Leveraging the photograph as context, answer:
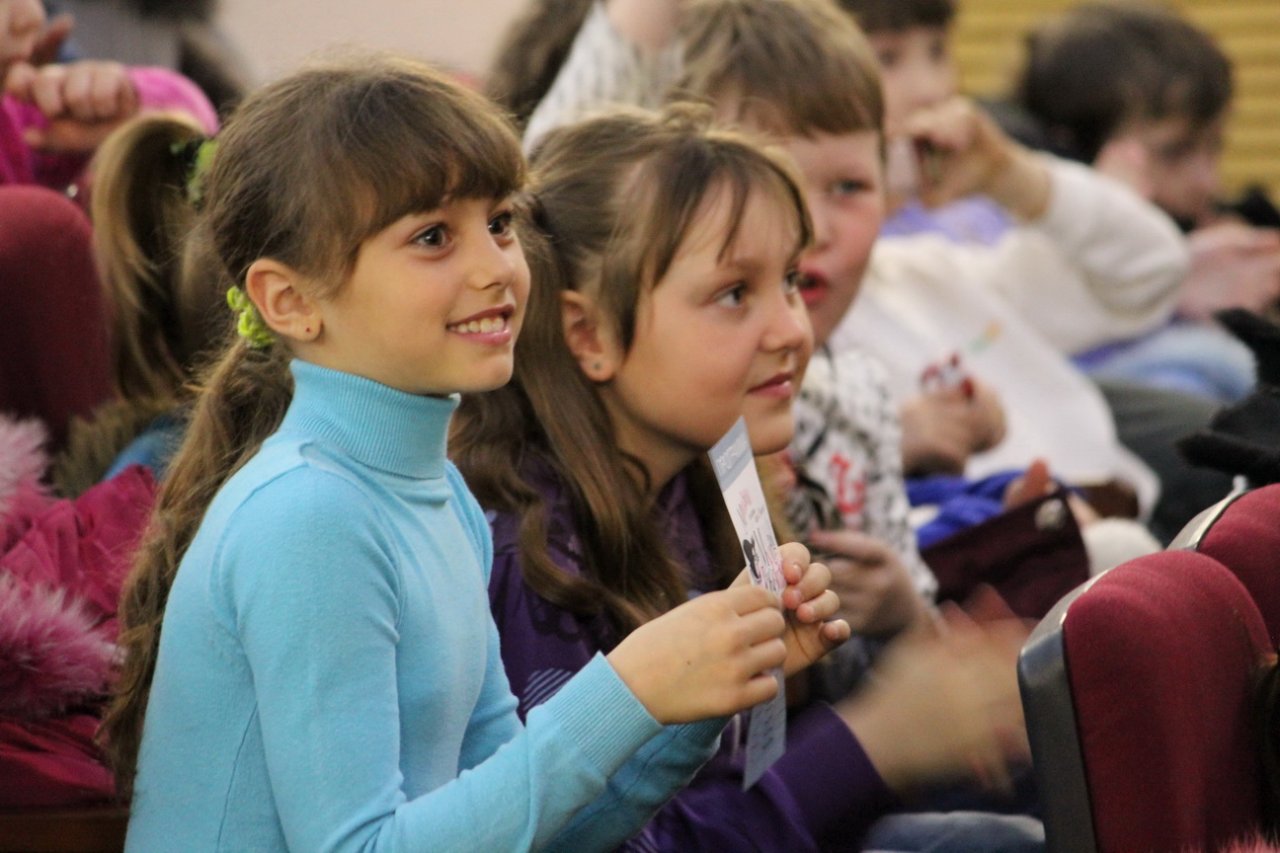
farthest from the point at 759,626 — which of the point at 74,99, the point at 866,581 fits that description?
the point at 74,99

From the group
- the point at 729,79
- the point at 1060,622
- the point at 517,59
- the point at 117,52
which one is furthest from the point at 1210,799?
the point at 117,52

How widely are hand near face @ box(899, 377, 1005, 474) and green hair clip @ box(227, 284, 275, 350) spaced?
1667 mm

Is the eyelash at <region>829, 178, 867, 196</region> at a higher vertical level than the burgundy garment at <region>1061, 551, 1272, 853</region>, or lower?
lower

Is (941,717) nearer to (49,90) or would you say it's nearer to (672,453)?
(672,453)

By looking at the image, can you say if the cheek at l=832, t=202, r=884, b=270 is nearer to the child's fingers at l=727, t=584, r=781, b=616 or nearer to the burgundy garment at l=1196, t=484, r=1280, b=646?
the burgundy garment at l=1196, t=484, r=1280, b=646

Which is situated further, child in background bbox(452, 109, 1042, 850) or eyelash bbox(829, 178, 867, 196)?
eyelash bbox(829, 178, 867, 196)

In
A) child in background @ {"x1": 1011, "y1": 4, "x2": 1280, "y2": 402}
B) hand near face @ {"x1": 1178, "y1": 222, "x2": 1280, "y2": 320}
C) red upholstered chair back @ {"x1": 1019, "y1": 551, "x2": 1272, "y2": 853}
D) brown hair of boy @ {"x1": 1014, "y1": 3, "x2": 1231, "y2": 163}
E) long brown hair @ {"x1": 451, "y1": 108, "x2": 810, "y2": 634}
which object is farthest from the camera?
brown hair of boy @ {"x1": 1014, "y1": 3, "x2": 1231, "y2": 163}

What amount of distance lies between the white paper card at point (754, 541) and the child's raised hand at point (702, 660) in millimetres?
51

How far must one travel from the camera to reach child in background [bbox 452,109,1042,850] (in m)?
1.67

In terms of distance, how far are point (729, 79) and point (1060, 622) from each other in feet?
4.17

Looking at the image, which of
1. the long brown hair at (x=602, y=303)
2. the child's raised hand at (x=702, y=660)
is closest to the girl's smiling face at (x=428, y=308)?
the child's raised hand at (x=702, y=660)

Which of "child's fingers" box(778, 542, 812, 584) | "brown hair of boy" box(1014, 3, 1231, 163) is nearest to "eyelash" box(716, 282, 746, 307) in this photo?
"child's fingers" box(778, 542, 812, 584)

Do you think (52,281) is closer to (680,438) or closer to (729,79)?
(680,438)

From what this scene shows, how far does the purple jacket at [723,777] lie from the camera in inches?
64.3
